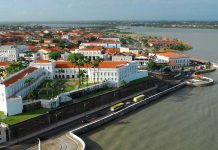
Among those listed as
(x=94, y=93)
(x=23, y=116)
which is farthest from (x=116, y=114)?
(x=23, y=116)

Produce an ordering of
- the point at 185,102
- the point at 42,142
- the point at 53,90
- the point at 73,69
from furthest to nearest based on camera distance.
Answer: the point at 73,69, the point at 185,102, the point at 53,90, the point at 42,142

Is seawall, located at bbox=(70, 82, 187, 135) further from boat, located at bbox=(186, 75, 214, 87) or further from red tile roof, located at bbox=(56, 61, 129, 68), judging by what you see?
red tile roof, located at bbox=(56, 61, 129, 68)

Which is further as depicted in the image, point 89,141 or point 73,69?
point 73,69

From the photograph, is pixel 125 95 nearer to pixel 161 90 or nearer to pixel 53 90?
pixel 161 90

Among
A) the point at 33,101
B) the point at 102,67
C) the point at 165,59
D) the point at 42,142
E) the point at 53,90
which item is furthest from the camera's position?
the point at 165,59

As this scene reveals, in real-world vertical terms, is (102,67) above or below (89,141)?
above

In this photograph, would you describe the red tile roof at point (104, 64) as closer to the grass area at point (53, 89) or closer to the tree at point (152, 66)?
the grass area at point (53, 89)

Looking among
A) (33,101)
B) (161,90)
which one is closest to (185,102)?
(161,90)
